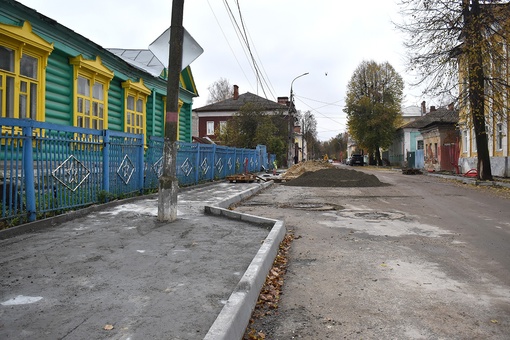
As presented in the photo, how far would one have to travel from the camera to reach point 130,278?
4.15 metres

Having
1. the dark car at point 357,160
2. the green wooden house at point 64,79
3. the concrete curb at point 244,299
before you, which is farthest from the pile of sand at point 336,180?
the dark car at point 357,160

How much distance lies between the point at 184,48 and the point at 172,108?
1163 mm

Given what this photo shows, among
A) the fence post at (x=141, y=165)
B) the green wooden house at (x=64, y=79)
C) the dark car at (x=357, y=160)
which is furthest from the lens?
the dark car at (x=357, y=160)

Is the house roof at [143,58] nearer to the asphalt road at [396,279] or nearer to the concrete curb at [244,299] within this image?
the asphalt road at [396,279]

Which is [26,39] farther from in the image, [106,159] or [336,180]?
[336,180]

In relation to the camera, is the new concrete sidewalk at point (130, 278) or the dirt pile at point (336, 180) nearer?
the new concrete sidewalk at point (130, 278)

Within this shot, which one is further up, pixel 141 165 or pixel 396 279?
pixel 141 165

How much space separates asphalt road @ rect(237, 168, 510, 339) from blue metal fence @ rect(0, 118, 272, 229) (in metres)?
4.26

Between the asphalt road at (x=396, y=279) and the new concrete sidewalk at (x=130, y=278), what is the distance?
482 mm

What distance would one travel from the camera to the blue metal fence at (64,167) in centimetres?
619

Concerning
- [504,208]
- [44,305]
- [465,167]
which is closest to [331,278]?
[44,305]

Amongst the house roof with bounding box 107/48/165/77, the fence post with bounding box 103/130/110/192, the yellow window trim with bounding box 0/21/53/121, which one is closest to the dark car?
the house roof with bounding box 107/48/165/77

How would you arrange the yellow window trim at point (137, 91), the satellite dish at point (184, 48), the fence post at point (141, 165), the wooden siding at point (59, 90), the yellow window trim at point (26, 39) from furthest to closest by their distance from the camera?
the yellow window trim at point (137, 91), the fence post at point (141, 165), the wooden siding at point (59, 90), the yellow window trim at point (26, 39), the satellite dish at point (184, 48)

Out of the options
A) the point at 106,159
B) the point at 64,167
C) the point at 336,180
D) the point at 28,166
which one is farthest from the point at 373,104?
the point at 28,166
